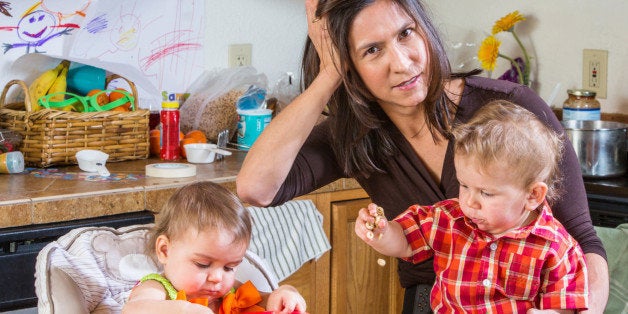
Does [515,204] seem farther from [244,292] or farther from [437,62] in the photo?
[244,292]

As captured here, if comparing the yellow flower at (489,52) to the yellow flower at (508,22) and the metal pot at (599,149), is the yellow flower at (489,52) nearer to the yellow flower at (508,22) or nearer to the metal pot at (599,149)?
the yellow flower at (508,22)

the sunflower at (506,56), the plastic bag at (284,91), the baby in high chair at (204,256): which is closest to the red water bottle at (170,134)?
the plastic bag at (284,91)

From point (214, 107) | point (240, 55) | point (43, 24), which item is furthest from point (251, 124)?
point (43, 24)

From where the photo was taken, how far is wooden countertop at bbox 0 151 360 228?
2.43 m

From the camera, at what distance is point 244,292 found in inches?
69.7

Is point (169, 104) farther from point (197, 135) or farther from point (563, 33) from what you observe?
point (563, 33)

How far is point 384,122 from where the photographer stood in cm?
197

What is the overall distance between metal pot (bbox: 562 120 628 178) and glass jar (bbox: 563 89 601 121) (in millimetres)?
210

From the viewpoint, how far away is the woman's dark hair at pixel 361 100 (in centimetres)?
179

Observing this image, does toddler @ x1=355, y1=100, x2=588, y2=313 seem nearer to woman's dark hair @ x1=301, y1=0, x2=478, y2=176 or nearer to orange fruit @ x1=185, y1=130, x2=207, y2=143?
woman's dark hair @ x1=301, y1=0, x2=478, y2=176

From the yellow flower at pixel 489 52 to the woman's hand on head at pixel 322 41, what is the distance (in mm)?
1719

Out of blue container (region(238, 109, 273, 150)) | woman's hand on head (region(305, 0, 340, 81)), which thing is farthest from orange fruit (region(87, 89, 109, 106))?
woman's hand on head (region(305, 0, 340, 81))

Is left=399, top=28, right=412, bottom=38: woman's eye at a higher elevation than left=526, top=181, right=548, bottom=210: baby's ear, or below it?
higher

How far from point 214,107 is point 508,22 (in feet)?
3.72
